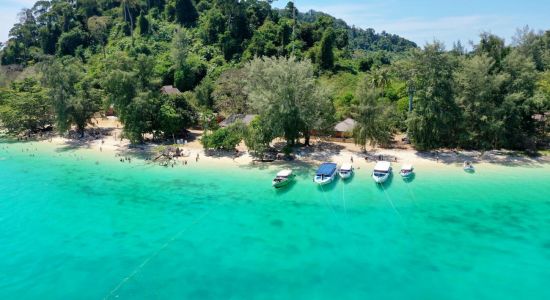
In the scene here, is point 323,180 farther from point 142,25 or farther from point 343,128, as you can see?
point 142,25

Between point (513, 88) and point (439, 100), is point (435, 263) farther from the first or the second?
point (513, 88)

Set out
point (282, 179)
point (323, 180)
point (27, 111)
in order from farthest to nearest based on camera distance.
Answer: point (27, 111) → point (323, 180) → point (282, 179)

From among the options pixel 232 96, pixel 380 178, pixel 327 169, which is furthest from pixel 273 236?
pixel 232 96

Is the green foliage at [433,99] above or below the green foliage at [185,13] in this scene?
below

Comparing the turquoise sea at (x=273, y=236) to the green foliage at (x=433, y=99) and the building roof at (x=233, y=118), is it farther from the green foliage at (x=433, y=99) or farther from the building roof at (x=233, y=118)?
the building roof at (x=233, y=118)

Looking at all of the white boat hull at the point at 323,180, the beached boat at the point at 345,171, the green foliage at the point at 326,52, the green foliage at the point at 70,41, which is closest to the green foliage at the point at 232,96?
the green foliage at the point at 326,52
